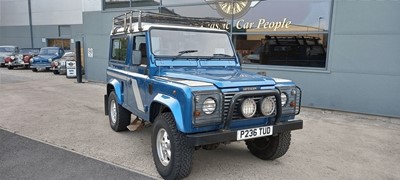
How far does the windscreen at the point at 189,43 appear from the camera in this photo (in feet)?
14.8

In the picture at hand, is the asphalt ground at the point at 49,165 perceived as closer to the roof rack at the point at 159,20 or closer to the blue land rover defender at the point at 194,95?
the blue land rover defender at the point at 194,95

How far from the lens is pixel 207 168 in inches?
167

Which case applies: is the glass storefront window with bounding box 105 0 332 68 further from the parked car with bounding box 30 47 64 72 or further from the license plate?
the parked car with bounding box 30 47 64 72

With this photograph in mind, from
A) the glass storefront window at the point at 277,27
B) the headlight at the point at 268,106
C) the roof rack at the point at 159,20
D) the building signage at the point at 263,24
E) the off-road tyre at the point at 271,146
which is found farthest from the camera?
the building signage at the point at 263,24

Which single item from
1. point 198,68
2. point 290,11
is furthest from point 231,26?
point 198,68

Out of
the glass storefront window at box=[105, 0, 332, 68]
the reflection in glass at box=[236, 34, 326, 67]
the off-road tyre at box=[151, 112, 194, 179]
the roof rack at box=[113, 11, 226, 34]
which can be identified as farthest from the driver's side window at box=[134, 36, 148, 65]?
the reflection in glass at box=[236, 34, 326, 67]

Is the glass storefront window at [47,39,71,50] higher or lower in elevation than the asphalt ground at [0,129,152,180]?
higher

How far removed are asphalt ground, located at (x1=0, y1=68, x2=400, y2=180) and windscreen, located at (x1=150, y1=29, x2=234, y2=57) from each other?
1.58 m

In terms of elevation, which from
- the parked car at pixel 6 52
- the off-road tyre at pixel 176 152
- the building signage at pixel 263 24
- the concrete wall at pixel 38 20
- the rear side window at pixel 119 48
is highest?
the concrete wall at pixel 38 20

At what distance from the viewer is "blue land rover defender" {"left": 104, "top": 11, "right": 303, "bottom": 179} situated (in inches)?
135

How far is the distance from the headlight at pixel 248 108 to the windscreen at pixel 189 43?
1.40 meters

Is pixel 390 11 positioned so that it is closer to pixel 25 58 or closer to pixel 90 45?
pixel 90 45

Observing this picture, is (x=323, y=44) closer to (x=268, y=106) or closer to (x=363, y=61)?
A: (x=363, y=61)

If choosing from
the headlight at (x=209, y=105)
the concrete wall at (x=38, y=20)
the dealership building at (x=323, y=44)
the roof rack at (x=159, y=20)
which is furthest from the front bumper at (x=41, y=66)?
the headlight at (x=209, y=105)
